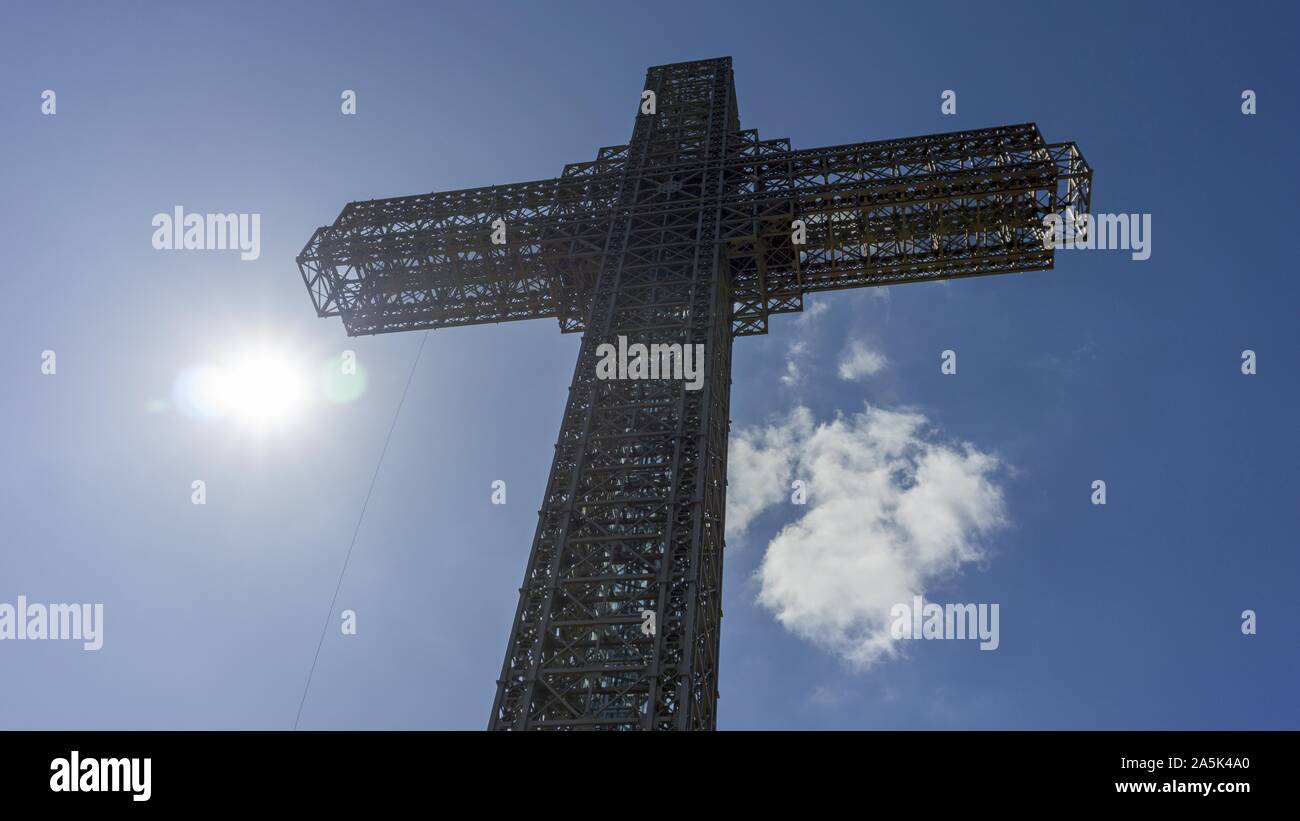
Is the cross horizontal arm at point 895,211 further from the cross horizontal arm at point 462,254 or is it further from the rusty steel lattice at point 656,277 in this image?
the cross horizontal arm at point 462,254

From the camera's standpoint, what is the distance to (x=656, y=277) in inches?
1209

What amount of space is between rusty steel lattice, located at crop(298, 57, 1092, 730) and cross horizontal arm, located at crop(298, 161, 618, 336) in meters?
0.07

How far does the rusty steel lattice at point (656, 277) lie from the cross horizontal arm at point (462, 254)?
0.07 metres

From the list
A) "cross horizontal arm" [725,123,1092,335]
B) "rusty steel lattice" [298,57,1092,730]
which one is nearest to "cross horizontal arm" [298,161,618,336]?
"rusty steel lattice" [298,57,1092,730]

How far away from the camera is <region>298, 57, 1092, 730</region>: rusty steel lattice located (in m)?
22.8

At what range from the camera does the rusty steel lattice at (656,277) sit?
22.8 metres

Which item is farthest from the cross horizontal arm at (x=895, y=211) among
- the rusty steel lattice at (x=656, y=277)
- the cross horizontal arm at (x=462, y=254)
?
the cross horizontal arm at (x=462, y=254)

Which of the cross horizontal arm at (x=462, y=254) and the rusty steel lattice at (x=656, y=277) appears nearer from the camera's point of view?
the rusty steel lattice at (x=656, y=277)

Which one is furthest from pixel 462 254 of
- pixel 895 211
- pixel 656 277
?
pixel 895 211

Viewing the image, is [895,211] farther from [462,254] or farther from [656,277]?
[462,254]

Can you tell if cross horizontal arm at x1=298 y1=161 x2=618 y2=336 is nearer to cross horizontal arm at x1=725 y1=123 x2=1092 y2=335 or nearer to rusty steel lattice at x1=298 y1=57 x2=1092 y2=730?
rusty steel lattice at x1=298 y1=57 x2=1092 y2=730

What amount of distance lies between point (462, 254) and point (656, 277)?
699cm
